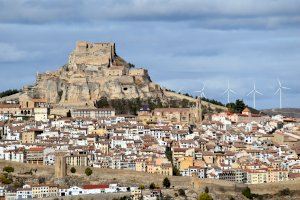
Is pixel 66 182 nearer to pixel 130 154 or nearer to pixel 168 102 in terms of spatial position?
pixel 130 154

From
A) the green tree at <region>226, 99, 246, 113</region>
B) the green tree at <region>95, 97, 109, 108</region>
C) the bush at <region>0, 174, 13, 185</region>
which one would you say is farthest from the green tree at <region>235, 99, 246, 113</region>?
the bush at <region>0, 174, 13, 185</region>

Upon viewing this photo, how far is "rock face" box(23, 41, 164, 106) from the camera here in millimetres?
77812

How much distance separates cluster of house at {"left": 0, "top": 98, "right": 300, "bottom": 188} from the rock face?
232 cm

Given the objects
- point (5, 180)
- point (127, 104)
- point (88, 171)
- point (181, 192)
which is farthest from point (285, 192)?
point (127, 104)

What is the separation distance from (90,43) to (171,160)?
2155 centimetres

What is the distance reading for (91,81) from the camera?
78.4 meters

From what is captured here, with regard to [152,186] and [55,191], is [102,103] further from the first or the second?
[55,191]

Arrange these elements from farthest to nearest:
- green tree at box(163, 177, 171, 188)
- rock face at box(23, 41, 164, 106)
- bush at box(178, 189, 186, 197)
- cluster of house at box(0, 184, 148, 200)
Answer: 1. rock face at box(23, 41, 164, 106)
2. green tree at box(163, 177, 171, 188)
3. bush at box(178, 189, 186, 197)
4. cluster of house at box(0, 184, 148, 200)

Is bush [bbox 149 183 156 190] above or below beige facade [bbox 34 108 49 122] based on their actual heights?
below

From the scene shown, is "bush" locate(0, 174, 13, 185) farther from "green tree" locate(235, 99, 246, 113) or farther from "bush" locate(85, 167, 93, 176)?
"green tree" locate(235, 99, 246, 113)

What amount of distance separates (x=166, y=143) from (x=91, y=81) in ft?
42.7

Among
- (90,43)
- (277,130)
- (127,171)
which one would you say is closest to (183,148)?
(127,171)

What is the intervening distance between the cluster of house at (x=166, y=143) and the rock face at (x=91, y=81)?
232 cm

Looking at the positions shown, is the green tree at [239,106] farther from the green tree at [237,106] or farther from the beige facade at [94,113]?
the beige facade at [94,113]
